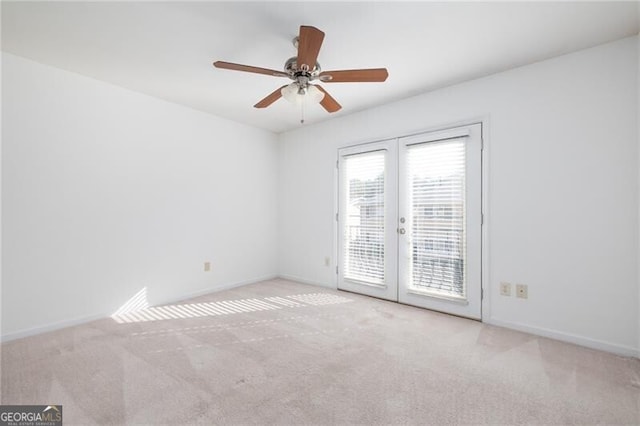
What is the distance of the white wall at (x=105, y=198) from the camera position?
250cm

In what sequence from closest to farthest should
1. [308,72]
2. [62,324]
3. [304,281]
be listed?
[308,72] < [62,324] < [304,281]

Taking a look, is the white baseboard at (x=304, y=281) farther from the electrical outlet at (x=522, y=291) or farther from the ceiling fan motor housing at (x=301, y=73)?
the ceiling fan motor housing at (x=301, y=73)

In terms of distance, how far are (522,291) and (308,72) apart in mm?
2669

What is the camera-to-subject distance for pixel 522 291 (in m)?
2.65

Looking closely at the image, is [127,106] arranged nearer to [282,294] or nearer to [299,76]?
[299,76]

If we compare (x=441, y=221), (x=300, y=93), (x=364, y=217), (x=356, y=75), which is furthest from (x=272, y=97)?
(x=441, y=221)

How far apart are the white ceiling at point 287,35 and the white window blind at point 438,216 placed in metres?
0.76

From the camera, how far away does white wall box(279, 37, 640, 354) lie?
2217mm

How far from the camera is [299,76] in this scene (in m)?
2.16

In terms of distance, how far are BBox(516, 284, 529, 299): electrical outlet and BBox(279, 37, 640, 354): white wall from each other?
0.04m

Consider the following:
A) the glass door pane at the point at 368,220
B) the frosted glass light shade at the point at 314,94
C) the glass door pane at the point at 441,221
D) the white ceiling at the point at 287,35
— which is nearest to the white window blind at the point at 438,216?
the glass door pane at the point at 441,221

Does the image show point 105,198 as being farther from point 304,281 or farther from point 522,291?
point 522,291

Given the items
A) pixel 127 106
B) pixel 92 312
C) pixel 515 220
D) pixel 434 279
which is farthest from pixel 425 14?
pixel 92 312

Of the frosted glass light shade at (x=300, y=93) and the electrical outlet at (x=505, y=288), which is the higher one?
the frosted glass light shade at (x=300, y=93)
